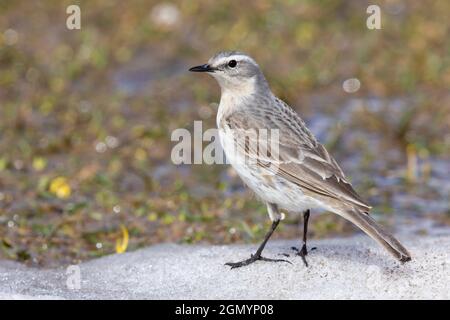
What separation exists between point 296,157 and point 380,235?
42.1 inches

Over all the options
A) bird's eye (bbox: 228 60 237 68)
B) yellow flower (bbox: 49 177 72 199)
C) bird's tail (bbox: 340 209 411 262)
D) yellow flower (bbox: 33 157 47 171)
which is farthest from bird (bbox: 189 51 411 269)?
yellow flower (bbox: 33 157 47 171)

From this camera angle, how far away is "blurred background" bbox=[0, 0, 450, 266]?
9586mm

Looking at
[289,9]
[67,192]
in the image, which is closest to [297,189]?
[67,192]

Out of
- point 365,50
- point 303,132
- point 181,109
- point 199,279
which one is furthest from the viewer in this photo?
point 365,50

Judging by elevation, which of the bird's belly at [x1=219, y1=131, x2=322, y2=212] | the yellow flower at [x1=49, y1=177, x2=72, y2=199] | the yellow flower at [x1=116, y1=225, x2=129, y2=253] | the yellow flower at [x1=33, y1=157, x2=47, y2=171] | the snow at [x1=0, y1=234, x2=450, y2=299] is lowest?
the yellow flower at [x1=116, y1=225, x2=129, y2=253]

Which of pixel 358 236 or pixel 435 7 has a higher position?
pixel 435 7

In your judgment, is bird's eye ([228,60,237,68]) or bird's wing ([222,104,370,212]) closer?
bird's wing ([222,104,370,212])

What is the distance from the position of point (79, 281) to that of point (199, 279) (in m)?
0.96

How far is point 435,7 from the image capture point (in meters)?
14.1

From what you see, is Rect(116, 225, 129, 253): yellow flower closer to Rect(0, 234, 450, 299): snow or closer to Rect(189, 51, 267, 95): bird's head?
Rect(0, 234, 450, 299): snow

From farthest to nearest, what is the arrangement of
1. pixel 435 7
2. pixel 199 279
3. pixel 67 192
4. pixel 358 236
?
pixel 435 7 < pixel 67 192 < pixel 358 236 < pixel 199 279

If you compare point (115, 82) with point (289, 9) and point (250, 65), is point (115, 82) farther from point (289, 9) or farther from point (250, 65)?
point (250, 65)

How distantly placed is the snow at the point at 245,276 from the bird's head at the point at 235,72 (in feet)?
4.68

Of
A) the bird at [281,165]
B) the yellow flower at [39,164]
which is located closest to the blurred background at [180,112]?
the yellow flower at [39,164]
